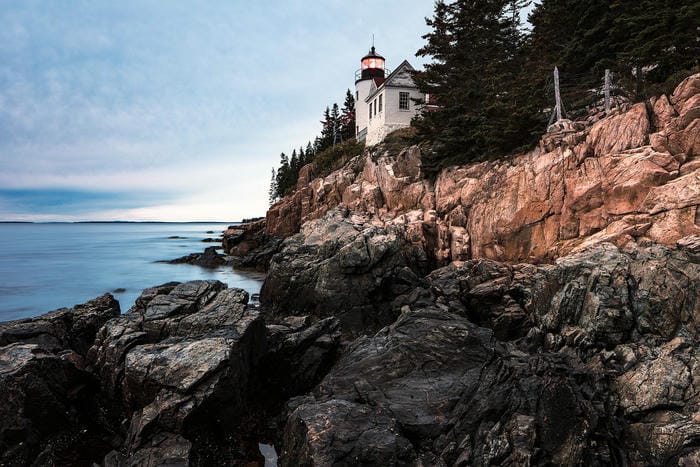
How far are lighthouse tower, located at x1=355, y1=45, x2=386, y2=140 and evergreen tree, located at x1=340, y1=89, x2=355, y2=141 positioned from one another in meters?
12.1

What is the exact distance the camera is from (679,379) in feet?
26.5

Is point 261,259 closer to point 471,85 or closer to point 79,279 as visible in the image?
point 79,279

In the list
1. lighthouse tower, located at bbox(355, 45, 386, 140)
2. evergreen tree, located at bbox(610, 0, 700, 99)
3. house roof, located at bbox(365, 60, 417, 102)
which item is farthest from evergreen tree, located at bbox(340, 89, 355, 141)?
evergreen tree, located at bbox(610, 0, 700, 99)

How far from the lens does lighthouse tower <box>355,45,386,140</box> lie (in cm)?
4858

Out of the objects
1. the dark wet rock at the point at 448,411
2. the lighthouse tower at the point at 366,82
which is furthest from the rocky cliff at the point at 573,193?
the lighthouse tower at the point at 366,82

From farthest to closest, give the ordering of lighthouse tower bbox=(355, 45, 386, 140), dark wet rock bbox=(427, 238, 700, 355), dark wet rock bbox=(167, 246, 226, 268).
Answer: lighthouse tower bbox=(355, 45, 386, 140)
dark wet rock bbox=(167, 246, 226, 268)
dark wet rock bbox=(427, 238, 700, 355)

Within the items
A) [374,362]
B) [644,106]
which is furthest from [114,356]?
[644,106]

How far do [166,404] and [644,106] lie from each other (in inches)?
736

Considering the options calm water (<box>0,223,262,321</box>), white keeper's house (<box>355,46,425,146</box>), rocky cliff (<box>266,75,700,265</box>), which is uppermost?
white keeper's house (<box>355,46,425,146</box>)

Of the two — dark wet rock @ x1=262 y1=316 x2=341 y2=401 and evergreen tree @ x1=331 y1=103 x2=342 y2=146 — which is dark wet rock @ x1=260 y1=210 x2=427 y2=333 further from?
evergreen tree @ x1=331 y1=103 x2=342 y2=146

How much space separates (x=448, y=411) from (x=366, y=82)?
47.3 meters

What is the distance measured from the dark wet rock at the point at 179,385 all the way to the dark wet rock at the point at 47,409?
550mm

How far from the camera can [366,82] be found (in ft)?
163

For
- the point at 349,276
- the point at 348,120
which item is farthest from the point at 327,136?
the point at 349,276
